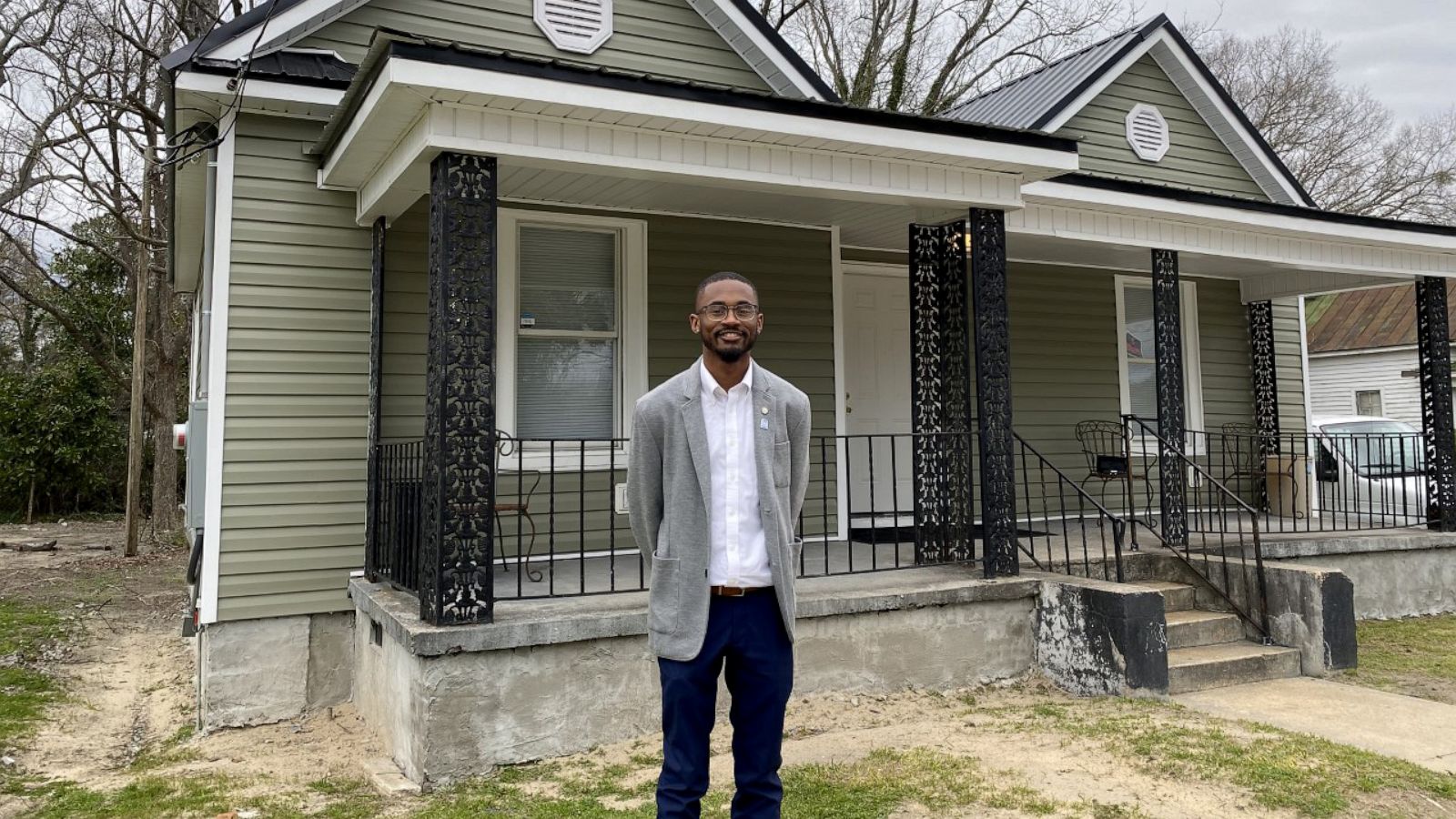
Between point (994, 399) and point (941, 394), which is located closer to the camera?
point (994, 399)

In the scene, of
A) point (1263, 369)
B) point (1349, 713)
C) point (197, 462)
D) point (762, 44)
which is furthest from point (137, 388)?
point (1349, 713)

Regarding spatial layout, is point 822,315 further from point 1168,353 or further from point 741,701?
point 741,701

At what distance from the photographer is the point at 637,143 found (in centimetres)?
485

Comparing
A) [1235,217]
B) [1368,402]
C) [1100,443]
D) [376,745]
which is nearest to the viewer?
[376,745]

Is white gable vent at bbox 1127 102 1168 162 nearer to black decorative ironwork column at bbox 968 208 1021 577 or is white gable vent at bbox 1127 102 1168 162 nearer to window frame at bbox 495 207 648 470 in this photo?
black decorative ironwork column at bbox 968 208 1021 577

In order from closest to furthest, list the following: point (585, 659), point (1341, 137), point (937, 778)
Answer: point (937, 778) < point (585, 659) < point (1341, 137)

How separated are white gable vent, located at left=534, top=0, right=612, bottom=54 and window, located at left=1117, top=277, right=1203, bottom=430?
542cm

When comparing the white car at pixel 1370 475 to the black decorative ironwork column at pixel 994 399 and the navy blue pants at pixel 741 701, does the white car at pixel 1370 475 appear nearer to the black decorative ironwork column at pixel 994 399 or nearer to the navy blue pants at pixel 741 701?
the black decorative ironwork column at pixel 994 399

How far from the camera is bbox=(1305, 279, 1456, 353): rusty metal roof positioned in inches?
842

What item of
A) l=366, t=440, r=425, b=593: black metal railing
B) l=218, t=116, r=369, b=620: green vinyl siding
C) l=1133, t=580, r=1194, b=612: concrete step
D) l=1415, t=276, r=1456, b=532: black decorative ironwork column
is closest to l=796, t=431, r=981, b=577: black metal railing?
l=1133, t=580, r=1194, b=612: concrete step

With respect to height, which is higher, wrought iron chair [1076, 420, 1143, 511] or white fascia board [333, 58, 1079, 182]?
white fascia board [333, 58, 1079, 182]

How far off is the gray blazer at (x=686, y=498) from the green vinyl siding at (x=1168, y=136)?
26.2ft

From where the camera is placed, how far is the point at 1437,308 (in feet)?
28.8

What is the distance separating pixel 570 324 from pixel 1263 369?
24.3ft
